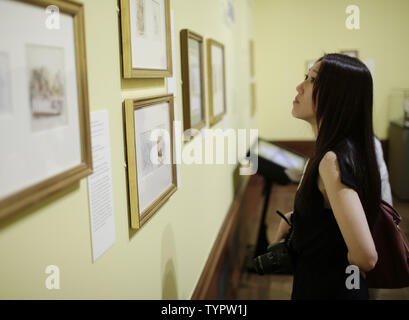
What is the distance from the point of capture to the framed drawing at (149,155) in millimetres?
1186

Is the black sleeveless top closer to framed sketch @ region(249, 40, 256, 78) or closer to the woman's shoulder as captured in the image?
the woman's shoulder

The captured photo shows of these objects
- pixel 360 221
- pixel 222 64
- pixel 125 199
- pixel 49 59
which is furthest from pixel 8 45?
pixel 222 64

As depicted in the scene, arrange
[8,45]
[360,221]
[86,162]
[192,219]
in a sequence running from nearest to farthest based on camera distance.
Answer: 1. [8,45]
2. [86,162]
3. [360,221]
4. [192,219]

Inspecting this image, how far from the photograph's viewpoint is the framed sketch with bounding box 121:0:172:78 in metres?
1.12

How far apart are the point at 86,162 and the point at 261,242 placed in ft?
7.77

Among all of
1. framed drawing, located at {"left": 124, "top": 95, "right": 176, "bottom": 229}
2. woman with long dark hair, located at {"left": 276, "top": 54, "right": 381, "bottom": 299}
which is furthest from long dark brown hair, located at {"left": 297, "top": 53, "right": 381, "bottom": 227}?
framed drawing, located at {"left": 124, "top": 95, "right": 176, "bottom": 229}

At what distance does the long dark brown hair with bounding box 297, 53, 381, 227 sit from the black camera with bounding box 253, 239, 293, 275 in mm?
245

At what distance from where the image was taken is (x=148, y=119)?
1305 mm

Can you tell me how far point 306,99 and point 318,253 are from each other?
45 centimetres

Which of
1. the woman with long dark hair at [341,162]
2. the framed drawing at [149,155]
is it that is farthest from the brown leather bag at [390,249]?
the framed drawing at [149,155]

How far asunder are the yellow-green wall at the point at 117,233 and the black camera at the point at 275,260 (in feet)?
1.19

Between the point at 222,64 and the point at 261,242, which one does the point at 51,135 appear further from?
the point at 261,242

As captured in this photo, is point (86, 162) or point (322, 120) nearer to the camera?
point (86, 162)

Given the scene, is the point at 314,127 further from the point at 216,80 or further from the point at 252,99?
the point at 252,99
